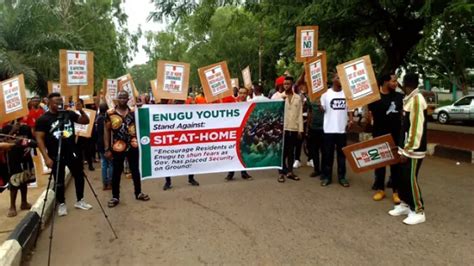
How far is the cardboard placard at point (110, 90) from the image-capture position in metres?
12.1

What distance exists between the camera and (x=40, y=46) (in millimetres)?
20609

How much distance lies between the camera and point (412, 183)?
5758 mm

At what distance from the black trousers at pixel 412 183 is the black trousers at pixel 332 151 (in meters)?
1.98

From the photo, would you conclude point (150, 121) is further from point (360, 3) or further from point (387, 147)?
point (360, 3)

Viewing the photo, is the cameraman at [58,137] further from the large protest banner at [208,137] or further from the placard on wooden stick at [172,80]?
the placard on wooden stick at [172,80]

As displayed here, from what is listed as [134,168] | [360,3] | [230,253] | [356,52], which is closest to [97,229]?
[134,168]

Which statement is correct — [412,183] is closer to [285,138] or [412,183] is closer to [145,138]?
[285,138]

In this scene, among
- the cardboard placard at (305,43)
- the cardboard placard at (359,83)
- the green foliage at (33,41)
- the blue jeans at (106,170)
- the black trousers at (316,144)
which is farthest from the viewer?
the green foliage at (33,41)

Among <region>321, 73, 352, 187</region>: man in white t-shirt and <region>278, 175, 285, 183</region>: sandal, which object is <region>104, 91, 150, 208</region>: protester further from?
<region>321, 73, 352, 187</region>: man in white t-shirt

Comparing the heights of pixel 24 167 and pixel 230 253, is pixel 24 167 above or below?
above

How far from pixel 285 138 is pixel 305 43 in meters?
1.81

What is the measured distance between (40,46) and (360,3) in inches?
576

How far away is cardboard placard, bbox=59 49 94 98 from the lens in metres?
7.77

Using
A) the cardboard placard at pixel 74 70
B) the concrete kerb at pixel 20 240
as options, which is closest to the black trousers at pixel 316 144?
the cardboard placard at pixel 74 70
